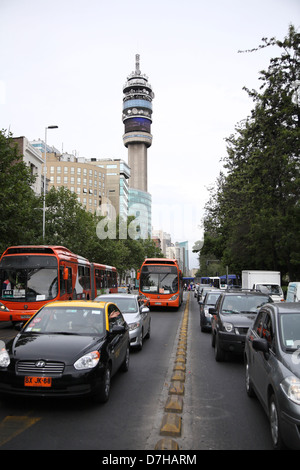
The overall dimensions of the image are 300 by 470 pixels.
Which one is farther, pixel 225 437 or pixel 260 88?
pixel 260 88

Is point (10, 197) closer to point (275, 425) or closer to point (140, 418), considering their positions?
point (140, 418)

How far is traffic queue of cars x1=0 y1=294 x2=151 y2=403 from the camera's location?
17.4 feet

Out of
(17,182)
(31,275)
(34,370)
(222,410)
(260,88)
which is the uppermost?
(260,88)

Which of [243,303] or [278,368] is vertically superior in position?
[243,303]

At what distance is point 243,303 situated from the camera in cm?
1038

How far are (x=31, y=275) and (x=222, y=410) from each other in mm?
11132

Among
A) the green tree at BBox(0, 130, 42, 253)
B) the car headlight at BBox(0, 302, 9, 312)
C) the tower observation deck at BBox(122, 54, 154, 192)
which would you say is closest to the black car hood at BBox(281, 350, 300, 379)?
the car headlight at BBox(0, 302, 9, 312)

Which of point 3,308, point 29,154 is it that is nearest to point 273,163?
point 3,308

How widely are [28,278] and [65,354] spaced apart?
10347 mm

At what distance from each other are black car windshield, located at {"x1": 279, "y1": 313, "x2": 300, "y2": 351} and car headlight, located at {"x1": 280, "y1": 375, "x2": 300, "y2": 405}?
0.74m
